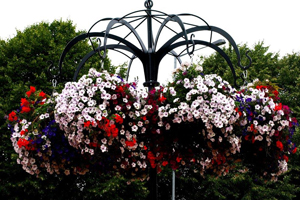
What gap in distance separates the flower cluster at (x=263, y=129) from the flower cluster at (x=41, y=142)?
85.7 inches

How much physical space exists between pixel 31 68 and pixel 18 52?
3.04 feet

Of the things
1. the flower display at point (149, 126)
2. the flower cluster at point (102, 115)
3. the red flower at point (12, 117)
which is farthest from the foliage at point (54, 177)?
the flower cluster at point (102, 115)

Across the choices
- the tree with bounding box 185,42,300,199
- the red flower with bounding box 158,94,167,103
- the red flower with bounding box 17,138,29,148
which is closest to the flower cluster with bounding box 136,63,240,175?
the red flower with bounding box 158,94,167,103

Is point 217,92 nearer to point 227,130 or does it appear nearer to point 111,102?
point 227,130

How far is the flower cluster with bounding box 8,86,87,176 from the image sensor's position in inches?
174

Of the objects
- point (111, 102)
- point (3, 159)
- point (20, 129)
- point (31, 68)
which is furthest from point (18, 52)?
point (111, 102)

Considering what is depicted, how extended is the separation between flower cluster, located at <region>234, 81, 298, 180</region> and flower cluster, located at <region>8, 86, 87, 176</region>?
2.18 meters

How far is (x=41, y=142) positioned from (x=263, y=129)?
2.83 m

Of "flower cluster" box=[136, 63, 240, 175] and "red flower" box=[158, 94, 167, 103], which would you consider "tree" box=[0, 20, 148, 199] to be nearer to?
"flower cluster" box=[136, 63, 240, 175]

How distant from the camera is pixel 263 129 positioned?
4.47 m

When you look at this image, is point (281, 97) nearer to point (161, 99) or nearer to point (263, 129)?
point (263, 129)

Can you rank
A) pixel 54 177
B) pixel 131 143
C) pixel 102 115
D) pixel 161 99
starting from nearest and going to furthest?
pixel 102 115 → pixel 131 143 → pixel 161 99 → pixel 54 177

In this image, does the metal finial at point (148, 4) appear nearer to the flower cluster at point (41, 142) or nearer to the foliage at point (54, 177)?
the flower cluster at point (41, 142)

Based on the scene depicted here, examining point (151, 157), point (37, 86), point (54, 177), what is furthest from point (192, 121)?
point (37, 86)
